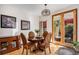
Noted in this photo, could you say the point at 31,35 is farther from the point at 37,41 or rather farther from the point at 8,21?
the point at 8,21

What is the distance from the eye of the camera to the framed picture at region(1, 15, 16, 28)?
2.26 m

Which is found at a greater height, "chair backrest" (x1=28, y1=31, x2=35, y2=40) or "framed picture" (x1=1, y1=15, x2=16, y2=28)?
"framed picture" (x1=1, y1=15, x2=16, y2=28)

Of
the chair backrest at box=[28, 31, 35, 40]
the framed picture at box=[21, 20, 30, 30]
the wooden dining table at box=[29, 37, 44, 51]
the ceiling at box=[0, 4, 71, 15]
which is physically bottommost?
the wooden dining table at box=[29, 37, 44, 51]

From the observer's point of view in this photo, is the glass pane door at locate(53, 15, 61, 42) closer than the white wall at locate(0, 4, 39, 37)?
No

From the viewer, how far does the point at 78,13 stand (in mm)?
2240

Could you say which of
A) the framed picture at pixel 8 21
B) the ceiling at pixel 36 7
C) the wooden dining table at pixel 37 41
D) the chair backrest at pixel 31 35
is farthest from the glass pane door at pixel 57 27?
the framed picture at pixel 8 21

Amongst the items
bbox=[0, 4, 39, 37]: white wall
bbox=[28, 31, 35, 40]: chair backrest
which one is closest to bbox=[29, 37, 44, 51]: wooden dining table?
bbox=[28, 31, 35, 40]: chair backrest

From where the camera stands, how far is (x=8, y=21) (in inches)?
90.5

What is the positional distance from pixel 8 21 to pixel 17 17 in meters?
0.19

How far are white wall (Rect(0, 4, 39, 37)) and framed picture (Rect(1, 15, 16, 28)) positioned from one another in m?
0.06

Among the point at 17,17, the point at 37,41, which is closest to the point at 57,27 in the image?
the point at 37,41

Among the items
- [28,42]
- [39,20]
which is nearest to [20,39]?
[28,42]

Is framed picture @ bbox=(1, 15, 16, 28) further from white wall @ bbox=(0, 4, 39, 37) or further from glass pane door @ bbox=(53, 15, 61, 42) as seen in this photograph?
glass pane door @ bbox=(53, 15, 61, 42)
